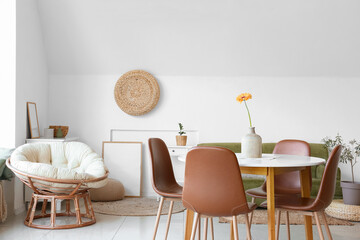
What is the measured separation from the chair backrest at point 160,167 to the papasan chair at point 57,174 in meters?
0.90

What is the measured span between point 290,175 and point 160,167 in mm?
1118

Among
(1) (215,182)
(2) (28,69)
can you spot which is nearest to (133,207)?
(2) (28,69)

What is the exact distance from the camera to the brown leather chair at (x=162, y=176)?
9.82 ft

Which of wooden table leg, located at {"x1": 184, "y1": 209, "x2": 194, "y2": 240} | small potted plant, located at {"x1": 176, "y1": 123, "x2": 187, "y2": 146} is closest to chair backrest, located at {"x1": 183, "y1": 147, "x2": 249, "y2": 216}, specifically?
wooden table leg, located at {"x1": 184, "y1": 209, "x2": 194, "y2": 240}

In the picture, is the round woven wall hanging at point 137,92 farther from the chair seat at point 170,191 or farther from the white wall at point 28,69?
the chair seat at point 170,191

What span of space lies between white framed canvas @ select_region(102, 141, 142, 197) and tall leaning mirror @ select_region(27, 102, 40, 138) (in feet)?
3.12

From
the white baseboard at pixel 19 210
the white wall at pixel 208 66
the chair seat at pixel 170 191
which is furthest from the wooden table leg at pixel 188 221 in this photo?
the white wall at pixel 208 66

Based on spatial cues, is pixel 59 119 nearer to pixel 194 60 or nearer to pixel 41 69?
pixel 41 69

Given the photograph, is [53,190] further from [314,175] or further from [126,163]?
[314,175]

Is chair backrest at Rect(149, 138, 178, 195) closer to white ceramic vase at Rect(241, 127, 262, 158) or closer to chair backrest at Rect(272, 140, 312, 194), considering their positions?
white ceramic vase at Rect(241, 127, 262, 158)

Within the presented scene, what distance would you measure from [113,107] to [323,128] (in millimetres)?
2908

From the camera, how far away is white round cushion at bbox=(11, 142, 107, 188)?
3668mm

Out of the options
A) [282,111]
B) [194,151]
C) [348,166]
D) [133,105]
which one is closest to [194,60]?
[133,105]

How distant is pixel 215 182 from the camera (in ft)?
7.56
